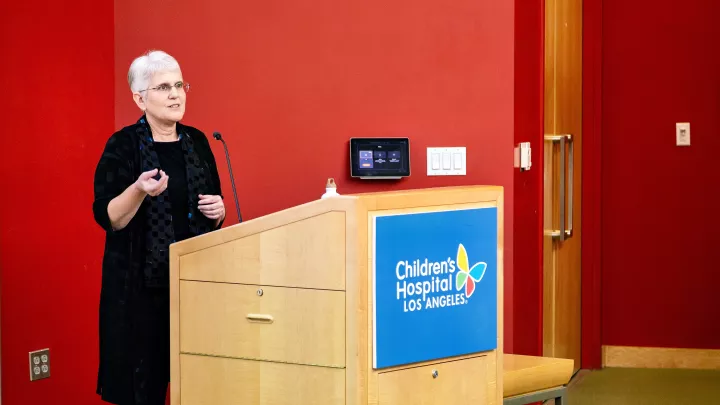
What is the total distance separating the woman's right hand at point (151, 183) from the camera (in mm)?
2768

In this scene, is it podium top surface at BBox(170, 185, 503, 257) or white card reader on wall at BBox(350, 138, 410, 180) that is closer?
podium top surface at BBox(170, 185, 503, 257)

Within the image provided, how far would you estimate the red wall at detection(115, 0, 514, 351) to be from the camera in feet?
13.9

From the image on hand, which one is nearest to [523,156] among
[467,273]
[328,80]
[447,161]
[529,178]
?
[529,178]

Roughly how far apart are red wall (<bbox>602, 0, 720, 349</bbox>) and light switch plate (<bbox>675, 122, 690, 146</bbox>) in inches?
1.1

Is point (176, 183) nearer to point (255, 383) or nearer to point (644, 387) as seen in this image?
point (255, 383)

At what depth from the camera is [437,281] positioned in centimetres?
272

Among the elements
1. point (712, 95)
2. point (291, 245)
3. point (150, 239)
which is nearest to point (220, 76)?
point (150, 239)

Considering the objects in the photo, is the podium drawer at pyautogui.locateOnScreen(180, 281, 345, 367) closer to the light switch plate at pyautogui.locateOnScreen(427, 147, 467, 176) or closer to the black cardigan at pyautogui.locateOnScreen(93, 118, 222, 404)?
the black cardigan at pyautogui.locateOnScreen(93, 118, 222, 404)

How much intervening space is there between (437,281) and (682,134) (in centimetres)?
346

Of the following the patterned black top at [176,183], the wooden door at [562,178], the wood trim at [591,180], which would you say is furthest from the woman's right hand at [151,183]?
the wood trim at [591,180]

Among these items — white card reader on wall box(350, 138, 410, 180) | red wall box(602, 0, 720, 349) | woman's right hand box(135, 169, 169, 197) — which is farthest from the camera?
red wall box(602, 0, 720, 349)

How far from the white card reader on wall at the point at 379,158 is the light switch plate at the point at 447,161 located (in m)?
0.10

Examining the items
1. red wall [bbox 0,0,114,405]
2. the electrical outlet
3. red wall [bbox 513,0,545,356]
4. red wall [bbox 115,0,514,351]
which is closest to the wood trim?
red wall [bbox 513,0,545,356]

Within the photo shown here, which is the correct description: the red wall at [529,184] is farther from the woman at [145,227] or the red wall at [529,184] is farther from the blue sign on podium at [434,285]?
the woman at [145,227]
